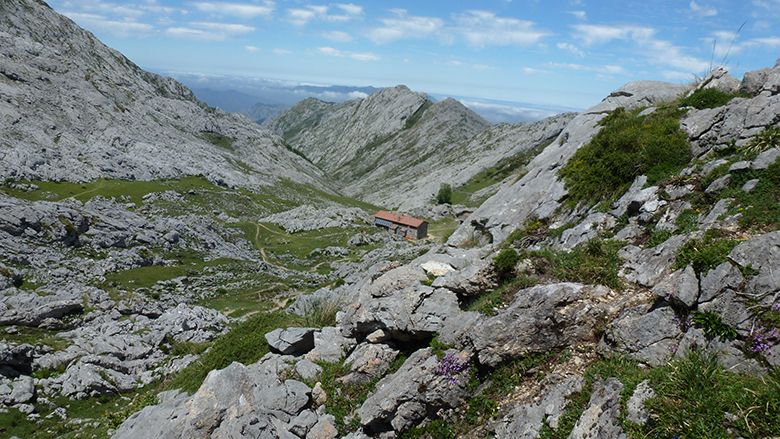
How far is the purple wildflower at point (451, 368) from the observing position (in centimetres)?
1309

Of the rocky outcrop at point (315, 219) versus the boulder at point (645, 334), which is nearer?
the boulder at point (645, 334)

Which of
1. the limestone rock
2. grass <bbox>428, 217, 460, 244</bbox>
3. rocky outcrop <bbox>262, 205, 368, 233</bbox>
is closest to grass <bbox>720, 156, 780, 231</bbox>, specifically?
the limestone rock

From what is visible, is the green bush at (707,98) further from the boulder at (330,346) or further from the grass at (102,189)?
the grass at (102,189)

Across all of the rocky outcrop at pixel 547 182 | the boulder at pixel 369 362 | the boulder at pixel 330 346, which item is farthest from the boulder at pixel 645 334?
the boulder at pixel 330 346

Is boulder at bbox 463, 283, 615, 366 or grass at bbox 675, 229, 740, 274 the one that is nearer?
grass at bbox 675, 229, 740, 274

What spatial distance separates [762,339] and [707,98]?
13.9 m

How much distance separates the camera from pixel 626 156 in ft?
60.4

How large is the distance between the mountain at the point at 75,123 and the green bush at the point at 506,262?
131m

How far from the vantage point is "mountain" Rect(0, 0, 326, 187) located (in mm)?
125688

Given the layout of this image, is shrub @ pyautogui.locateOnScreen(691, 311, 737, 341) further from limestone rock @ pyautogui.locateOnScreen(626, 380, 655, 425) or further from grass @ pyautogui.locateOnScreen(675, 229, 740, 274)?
limestone rock @ pyautogui.locateOnScreen(626, 380, 655, 425)

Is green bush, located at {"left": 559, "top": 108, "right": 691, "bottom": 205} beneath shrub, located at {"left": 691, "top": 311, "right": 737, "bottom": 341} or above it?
above

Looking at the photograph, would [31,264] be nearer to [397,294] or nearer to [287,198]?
[397,294]

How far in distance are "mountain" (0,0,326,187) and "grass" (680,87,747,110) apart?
5326 inches

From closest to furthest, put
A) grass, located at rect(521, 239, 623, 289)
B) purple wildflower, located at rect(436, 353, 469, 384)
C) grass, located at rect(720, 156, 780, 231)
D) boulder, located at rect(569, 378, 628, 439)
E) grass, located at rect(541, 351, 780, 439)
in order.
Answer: grass, located at rect(541, 351, 780, 439), boulder, located at rect(569, 378, 628, 439), grass, located at rect(720, 156, 780, 231), purple wildflower, located at rect(436, 353, 469, 384), grass, located at rect(521, 239, 623, 289)
